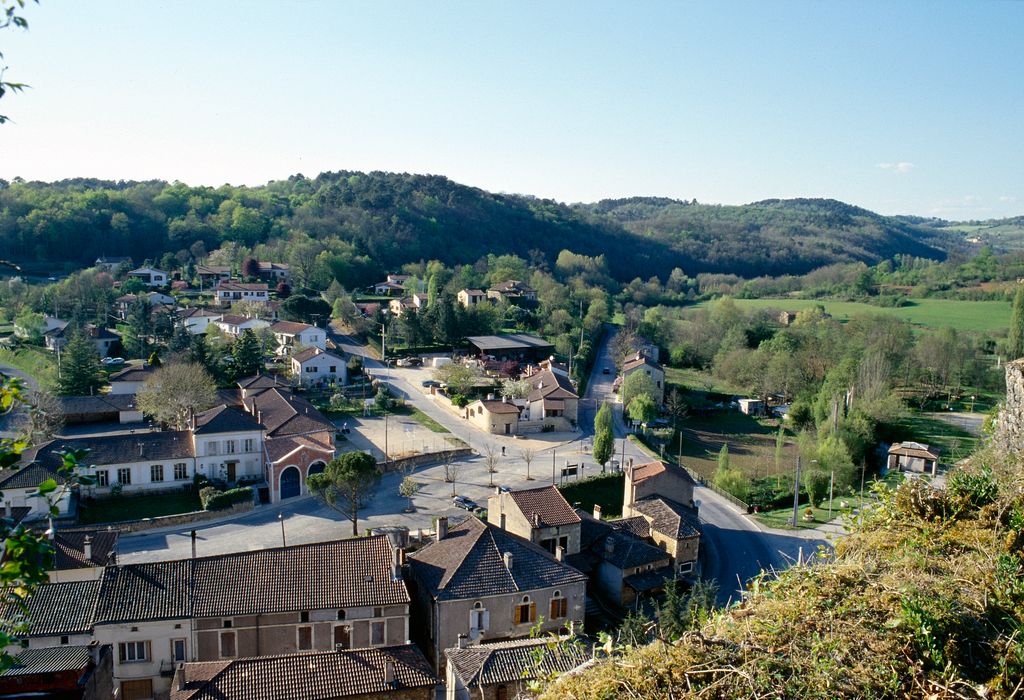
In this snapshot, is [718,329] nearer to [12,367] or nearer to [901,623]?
[12,367]

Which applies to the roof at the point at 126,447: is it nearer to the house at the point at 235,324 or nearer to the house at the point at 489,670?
the house at the point at 489,670

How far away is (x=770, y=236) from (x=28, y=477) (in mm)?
117008

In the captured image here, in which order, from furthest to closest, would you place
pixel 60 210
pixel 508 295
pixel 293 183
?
1. pixel 293 183
2. pixel 60 210
3. pixel 508 295

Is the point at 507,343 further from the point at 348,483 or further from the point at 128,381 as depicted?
the point at 348,483

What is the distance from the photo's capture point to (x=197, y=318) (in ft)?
152

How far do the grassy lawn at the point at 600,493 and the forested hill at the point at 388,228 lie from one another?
46.6m

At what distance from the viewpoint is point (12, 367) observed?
132 ft

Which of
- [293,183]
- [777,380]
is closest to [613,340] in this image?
[777,380]

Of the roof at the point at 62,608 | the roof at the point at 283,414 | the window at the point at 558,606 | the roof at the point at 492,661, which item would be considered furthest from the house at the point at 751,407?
the roof at the point at 62,608

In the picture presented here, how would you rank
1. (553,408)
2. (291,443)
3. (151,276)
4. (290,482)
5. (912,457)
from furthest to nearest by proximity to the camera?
(151,276)
(553,408)
(912,457)
(291,443)
(290,482)

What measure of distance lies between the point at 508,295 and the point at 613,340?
925 centimetres

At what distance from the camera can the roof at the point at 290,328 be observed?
44.8 m

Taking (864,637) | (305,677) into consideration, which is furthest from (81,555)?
(864,637)

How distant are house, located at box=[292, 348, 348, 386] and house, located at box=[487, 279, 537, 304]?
21.5 metres
